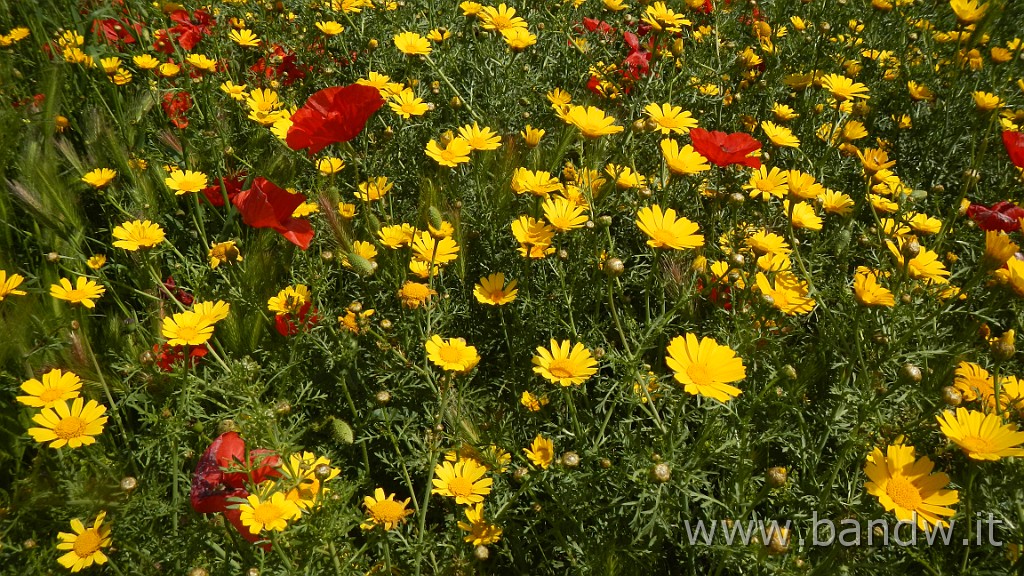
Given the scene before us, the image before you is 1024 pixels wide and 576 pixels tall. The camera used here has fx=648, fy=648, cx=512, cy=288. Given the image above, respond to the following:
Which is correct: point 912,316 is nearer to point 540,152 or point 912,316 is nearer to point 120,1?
point 540,152

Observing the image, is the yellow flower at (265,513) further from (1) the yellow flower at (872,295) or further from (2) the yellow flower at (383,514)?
(1) the yellow flower at (872,295)

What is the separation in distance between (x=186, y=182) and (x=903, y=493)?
6.66ft

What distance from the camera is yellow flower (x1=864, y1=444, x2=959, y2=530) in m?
1.17

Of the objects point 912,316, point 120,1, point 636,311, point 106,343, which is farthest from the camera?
point 120,1

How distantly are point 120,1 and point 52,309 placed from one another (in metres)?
1.55

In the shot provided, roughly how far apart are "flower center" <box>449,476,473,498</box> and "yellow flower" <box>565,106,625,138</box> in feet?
3.10

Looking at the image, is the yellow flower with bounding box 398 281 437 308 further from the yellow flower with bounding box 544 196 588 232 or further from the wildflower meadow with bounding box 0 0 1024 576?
the yellow flower with bounding box 544 196 588 232

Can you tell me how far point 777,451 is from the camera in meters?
1.69

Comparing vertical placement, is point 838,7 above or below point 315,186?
above

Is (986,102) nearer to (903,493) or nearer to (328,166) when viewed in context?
(903,493)

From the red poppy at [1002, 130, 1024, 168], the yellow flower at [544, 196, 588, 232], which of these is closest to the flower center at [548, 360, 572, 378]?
the yellow flower at [544, 196, 588, 232]

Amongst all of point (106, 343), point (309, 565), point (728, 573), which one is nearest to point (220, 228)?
point (106, 343)

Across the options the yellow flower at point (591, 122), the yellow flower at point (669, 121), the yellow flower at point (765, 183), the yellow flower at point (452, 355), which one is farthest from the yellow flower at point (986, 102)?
the yellow flower at point (452, 355)

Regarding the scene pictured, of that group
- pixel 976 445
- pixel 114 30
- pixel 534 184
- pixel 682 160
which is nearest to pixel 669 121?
pixel 682 160
